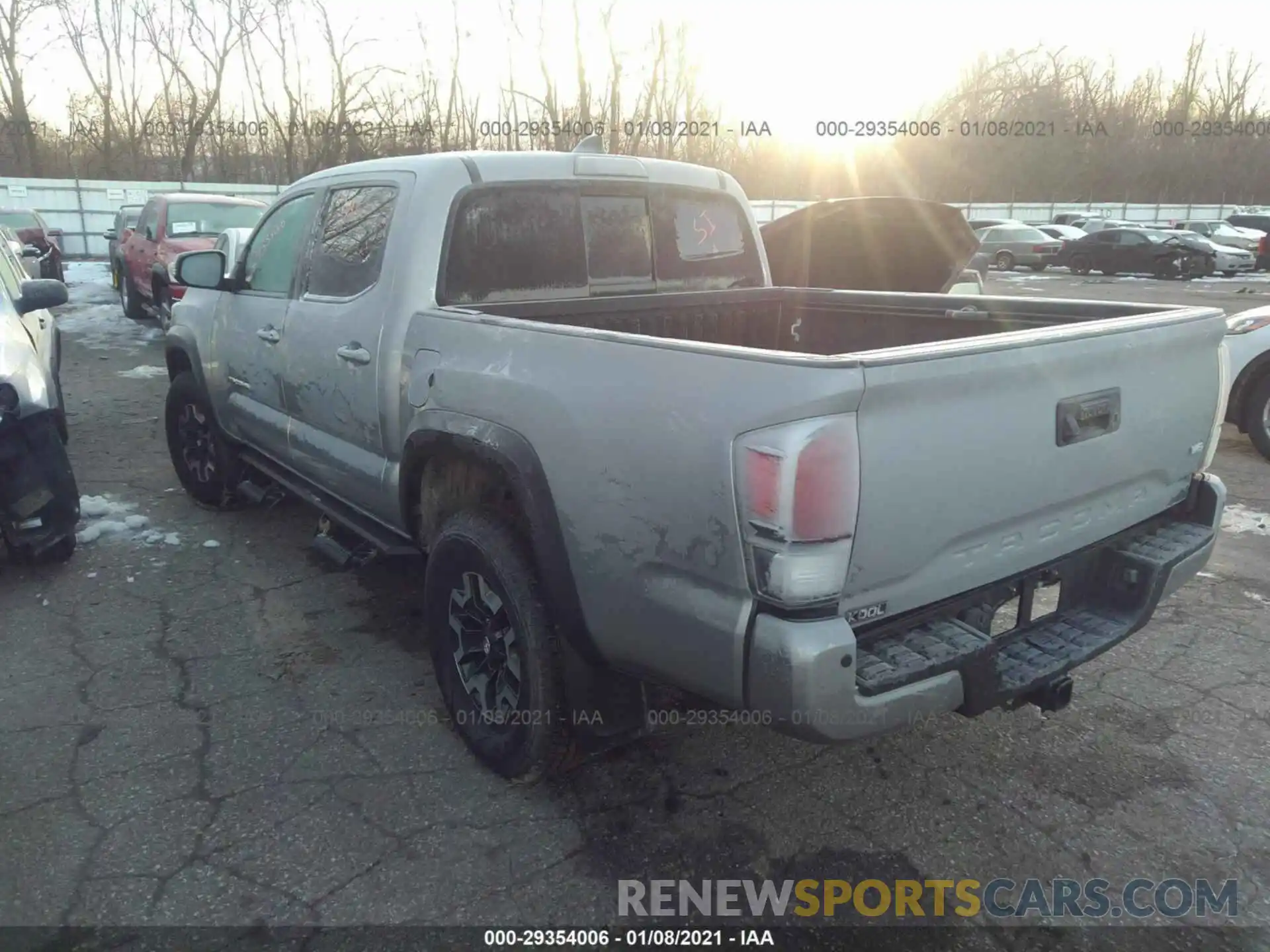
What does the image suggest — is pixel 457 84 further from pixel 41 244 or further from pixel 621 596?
pixel 621 596

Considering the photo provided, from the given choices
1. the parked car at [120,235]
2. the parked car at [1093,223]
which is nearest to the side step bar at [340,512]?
the parked car at [120,235]

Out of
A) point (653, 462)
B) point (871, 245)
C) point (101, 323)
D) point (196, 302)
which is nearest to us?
point (653, 462)

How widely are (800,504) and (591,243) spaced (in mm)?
2131

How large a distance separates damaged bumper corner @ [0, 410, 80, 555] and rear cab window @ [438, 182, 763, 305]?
8.28 feet

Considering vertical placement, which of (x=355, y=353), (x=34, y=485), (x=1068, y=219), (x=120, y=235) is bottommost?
(x=34, y=485)

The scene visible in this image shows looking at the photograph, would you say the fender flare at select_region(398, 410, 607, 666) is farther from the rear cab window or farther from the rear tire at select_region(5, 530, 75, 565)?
the rear tire at select_region(5, 530, 75, 565)

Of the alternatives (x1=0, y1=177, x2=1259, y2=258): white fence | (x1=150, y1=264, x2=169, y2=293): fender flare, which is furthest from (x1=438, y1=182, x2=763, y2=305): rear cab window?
(x1=0, y1=177, x2=1259, y2=258): white fence

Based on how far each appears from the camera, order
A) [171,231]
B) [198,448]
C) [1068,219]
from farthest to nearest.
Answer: [1068,219], [171,231], [198,448]

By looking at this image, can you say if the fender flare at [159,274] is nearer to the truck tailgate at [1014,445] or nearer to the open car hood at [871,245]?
the open car hood at [871,245]

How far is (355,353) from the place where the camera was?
3355 mm

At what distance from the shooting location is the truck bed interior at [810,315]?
10.5 feet

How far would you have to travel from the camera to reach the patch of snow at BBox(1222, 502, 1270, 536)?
5.21 metres

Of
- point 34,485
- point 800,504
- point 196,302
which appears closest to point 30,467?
point 34,485

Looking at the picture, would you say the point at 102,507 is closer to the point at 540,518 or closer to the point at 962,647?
the point at 540,518
